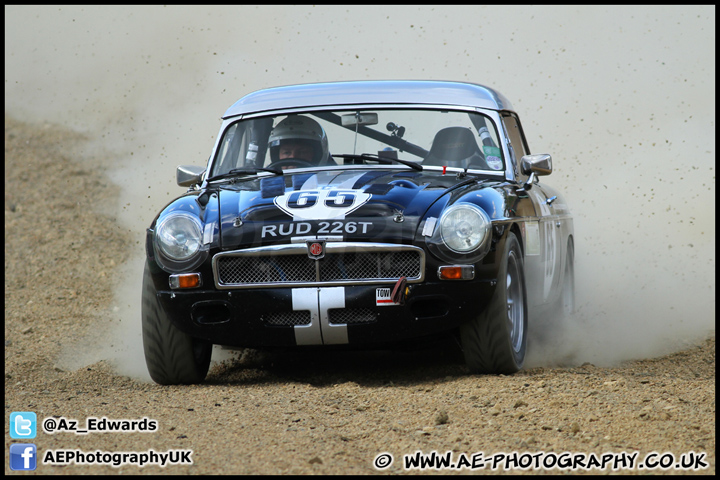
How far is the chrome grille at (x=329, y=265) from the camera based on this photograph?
4.89m

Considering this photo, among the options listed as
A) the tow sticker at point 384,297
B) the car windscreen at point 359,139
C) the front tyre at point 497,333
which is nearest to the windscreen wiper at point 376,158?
the car windscreen at point 359,139

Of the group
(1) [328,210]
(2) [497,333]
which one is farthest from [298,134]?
(2) [497,333]

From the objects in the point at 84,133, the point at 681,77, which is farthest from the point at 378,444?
the point at 84,133

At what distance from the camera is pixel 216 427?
13.4 feet

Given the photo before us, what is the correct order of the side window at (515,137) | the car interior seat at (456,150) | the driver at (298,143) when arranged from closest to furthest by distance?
the car interior seat at (456,150) < the driver at (298,143) < the side window at (515,137)

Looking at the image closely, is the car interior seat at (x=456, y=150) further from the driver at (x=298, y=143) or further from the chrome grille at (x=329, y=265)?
the chrome grille at (x=329, y=265)

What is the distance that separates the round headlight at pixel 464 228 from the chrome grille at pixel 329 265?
177 millimetres

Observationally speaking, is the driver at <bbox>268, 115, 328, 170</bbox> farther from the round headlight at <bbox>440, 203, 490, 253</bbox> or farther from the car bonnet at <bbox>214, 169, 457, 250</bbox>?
the round headlight at <bbox>440, 203, 490, 253</bbox>

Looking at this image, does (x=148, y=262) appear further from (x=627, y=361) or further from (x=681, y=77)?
(x=681, y=77)

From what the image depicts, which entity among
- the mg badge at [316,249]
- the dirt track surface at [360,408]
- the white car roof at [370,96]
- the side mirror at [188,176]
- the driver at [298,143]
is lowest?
the dirt track surface at [360,408]

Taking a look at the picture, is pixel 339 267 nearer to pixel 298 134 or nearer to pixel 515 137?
pixel 298 134

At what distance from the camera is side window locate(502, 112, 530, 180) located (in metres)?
6.45

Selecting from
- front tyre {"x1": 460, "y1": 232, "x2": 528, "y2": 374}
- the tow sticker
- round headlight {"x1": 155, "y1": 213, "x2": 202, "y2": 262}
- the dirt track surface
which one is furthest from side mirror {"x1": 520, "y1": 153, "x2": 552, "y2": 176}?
round headlight {"x1": 155, "y1": 213, "x2": 202, "y2": 262}

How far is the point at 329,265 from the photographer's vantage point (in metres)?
4.94
